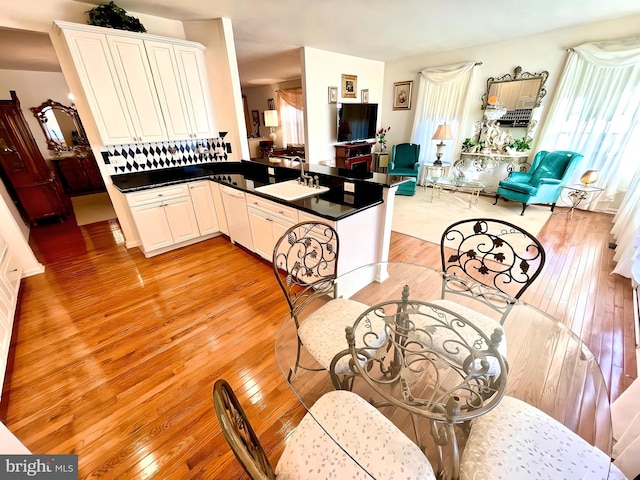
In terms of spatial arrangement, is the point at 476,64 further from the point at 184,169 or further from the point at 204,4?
the point at 184,169

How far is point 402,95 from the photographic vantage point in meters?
5.70

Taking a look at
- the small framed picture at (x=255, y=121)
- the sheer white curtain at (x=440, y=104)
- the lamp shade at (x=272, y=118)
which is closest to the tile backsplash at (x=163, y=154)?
the sheer white curtain at (x=440, y=104)

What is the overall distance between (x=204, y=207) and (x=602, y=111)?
5.83 metres

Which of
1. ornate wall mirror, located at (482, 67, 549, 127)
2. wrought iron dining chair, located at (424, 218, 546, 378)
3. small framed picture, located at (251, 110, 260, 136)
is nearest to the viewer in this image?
wrought iron dining chair, located at (424, 218, 546, 378)

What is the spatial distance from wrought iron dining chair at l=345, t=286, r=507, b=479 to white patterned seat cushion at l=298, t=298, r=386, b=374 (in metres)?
0.06

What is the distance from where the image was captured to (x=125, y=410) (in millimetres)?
1431

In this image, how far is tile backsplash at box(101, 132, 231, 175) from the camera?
2.93m

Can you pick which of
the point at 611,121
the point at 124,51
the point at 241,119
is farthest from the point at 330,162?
Answer: the point at 611,121

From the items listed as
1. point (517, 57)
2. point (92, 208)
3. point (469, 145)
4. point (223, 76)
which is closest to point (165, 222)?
point (223, 76)

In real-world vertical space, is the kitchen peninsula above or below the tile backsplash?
below

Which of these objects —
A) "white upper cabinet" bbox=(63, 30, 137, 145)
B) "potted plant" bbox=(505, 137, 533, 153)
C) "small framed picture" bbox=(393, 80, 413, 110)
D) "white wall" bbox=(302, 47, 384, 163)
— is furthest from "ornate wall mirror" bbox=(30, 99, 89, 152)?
"potted plant" bbox=(505, 137, 533, 153)

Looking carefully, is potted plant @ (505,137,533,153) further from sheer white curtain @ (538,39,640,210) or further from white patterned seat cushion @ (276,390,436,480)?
white patterned seat cushion @ (276,390,436,480)

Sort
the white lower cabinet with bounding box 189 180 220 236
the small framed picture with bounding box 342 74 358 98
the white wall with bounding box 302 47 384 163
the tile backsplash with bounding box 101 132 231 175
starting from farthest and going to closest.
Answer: the small framed picture with bounding box 342 74 358 98, the white wall with bounding box 302 47 384 163, the white lower cabinet with bounding box 189 180 220 236, the tile backsplash with bounding box 101 132 231 175

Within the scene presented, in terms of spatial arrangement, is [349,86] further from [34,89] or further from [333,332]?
[34,89]
